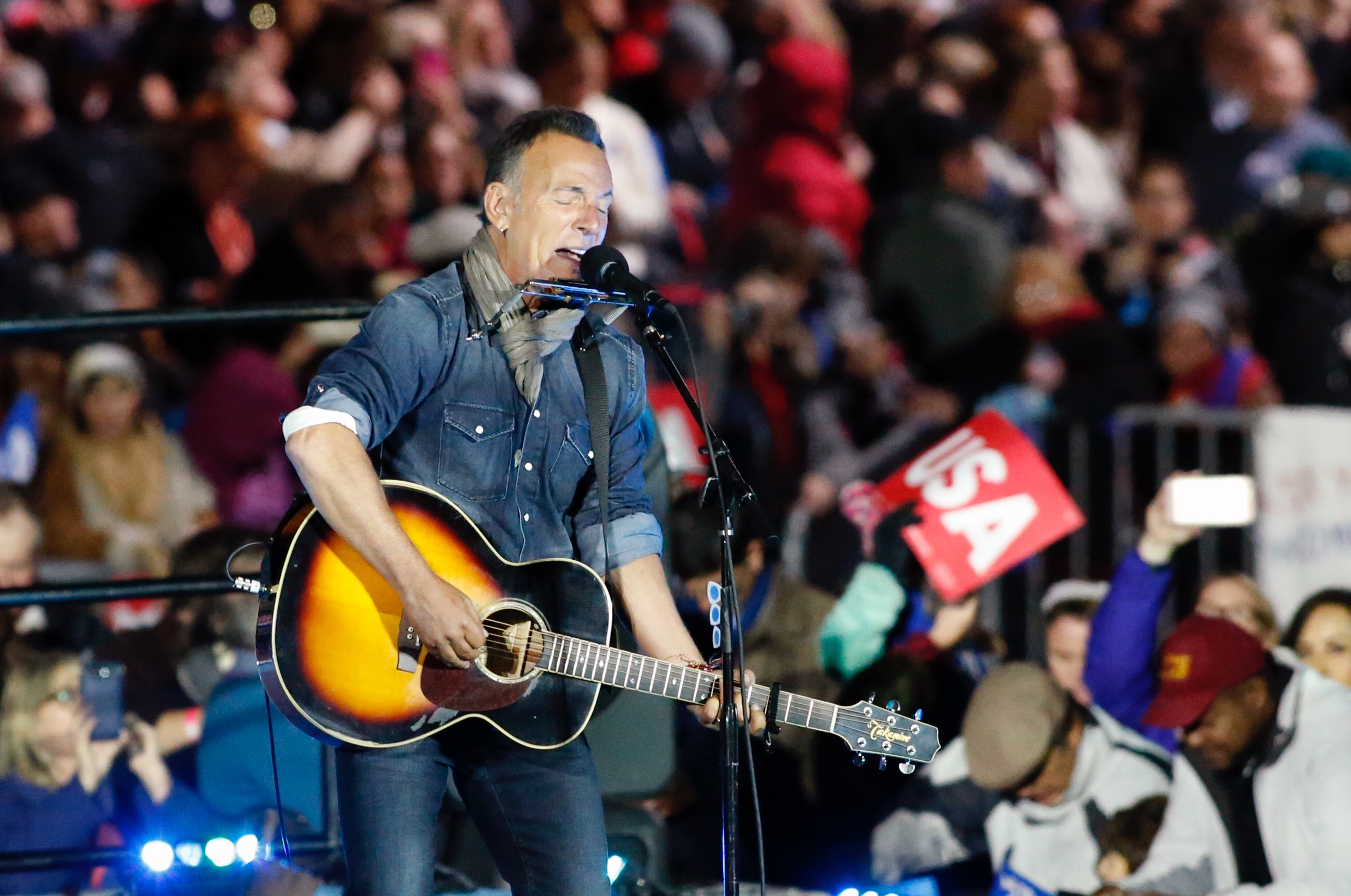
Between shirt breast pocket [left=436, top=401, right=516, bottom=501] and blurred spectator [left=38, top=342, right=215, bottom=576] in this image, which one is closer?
shirt breast pocket [left=436, top=401, right=516, bottom=501]

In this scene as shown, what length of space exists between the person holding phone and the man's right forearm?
2152 millimetres

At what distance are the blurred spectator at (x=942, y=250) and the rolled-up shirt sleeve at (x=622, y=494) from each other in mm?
4070

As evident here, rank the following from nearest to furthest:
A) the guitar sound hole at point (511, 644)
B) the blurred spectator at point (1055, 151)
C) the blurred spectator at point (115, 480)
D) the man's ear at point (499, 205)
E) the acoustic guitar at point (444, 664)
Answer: the acoustic guitar at point (444, 664), the guitar sound hole at point (511, 644), the man's ear at point (499, 205), the blurred spectator at point (115, 480), the blurred spectator at point (1055, 151)

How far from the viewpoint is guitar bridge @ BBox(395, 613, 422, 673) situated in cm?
342

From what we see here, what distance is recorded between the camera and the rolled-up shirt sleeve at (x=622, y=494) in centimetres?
372

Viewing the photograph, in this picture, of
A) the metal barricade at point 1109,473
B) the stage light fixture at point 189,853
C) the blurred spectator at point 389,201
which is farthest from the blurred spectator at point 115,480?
the metal barricade at point 1109,473

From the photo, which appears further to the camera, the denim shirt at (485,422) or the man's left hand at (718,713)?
the man's left hand at (718,713)

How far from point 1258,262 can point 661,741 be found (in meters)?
4.40

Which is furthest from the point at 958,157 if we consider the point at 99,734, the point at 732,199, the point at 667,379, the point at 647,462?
the point at 99,734

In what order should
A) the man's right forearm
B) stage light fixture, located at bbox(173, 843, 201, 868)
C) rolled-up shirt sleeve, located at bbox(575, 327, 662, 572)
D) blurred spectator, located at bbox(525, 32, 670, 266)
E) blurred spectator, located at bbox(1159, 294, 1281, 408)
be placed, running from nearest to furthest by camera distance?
the man's right forearm < rolled-up shirt sleeve, located at bbox(575, 327, 662, 572) < stage light fixture, located at bbox(173, 843, 201, 868) < blurred spectator, located at bbox(1159, 294, 1281, 408) < blurred spectator, located at bbox(525, 32, 670, 266)

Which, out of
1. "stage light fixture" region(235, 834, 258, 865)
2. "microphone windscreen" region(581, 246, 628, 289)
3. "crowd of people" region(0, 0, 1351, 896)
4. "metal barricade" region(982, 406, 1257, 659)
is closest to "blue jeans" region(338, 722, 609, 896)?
"microphone windscreen" region(581, 246, 628, 289)

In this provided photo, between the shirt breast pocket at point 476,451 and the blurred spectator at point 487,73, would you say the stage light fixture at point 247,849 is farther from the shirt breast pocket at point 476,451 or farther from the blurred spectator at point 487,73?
the blurred spectator at point 487,73

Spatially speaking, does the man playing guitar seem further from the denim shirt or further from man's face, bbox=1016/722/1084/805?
man's face, bbox=1016/722/1084/805

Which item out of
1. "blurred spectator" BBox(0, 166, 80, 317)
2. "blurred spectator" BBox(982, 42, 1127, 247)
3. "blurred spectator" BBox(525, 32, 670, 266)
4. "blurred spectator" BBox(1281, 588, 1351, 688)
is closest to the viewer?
"blurred spectator" BBox(1281, 588, 1351, 688)
